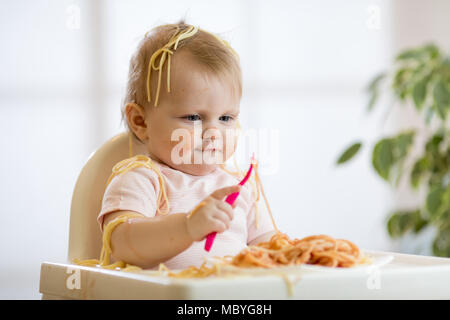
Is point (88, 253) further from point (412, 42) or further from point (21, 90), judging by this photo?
point (412, 42)

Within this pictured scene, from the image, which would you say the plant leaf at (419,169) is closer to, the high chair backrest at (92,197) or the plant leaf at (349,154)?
the plant leaf at (349,154)

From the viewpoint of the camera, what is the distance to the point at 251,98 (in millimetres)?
3604

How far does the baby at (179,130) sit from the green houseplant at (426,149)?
1.08 meters

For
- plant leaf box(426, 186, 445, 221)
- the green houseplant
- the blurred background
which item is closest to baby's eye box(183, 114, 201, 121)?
the green houseplant

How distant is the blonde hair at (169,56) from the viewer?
913mm

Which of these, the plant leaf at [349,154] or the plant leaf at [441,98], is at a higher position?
the plant leaf at [441,98]

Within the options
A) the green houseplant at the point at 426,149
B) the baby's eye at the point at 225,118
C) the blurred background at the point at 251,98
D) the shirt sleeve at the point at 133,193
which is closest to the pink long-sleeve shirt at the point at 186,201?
the shirt sleeve at the point at 133,193

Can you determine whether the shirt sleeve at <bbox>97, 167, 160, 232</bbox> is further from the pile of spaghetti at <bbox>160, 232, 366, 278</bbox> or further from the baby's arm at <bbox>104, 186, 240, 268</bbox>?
the pile of spaghetti at <bbox>160, 232, 366, 278</bbox>

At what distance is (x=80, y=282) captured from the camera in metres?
0.73

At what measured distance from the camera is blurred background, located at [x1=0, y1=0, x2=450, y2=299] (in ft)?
11.1

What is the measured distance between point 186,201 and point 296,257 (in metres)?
0.27

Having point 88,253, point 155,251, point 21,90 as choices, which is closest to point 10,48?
point 21,90

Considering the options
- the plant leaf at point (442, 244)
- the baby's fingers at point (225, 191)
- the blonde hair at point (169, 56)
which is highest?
the blonde hair at point (169, 56)
